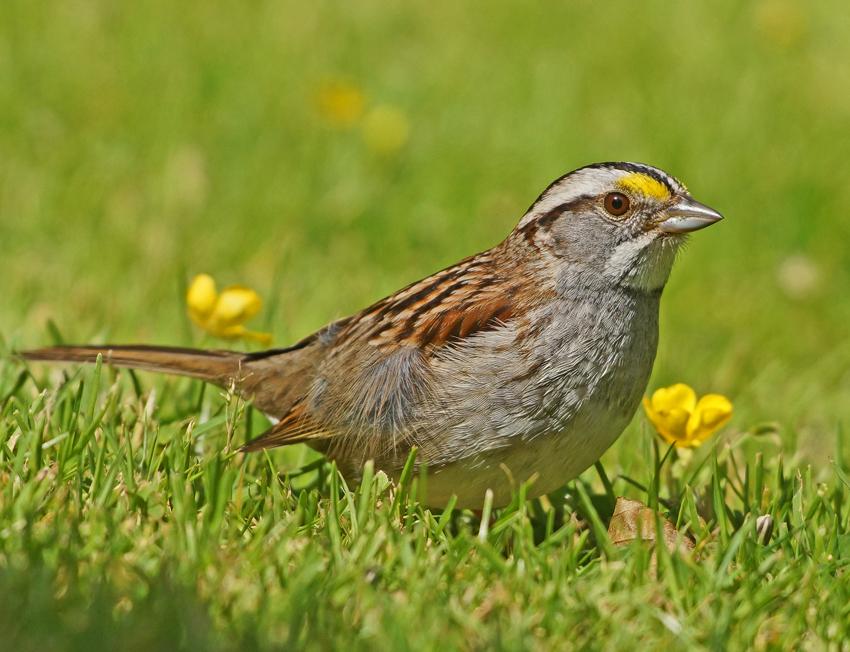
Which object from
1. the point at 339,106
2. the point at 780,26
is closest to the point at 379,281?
the point at 339,106

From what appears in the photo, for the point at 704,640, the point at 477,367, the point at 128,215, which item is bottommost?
the point at 704,640

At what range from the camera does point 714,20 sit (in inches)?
370

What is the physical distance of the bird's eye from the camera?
3650mm

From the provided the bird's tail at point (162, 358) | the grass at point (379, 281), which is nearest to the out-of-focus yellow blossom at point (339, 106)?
the grass at point (379, 281)

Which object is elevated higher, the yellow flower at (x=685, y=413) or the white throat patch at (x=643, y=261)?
the white throat patch at (x=643, y=261)

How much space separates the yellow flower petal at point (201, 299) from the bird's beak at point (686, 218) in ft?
5.90

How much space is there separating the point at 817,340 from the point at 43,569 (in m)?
4.77

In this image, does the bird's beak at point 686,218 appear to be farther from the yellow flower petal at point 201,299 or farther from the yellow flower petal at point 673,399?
the yellow flower petal at point 201,299

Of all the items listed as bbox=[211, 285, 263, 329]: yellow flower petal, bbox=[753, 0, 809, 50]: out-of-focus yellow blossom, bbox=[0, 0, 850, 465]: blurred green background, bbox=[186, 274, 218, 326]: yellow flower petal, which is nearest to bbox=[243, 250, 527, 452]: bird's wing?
bbox=[211, 285, 263, 329]: yellow flower petal

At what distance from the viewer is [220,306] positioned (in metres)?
4.18

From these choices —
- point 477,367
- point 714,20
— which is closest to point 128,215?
point 477,367

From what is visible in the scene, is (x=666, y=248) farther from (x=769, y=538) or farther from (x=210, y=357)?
(x=210, y=357)

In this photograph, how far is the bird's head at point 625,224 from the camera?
3.59m

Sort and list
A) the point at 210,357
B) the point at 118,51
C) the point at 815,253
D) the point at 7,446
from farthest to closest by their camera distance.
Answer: the point at 118,51, the point at 815,253, the point at 210,357, the point at 7,446
